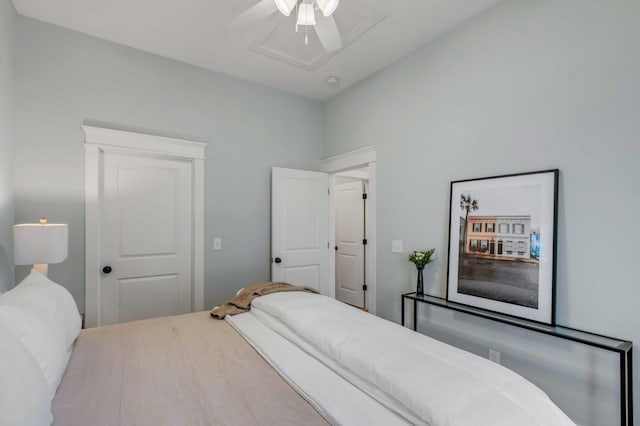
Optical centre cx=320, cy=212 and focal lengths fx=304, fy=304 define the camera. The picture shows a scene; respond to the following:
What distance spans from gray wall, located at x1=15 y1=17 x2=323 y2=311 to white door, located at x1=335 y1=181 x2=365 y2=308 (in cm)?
106

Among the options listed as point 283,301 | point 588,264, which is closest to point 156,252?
point 283,301

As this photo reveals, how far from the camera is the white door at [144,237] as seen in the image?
8.69ft

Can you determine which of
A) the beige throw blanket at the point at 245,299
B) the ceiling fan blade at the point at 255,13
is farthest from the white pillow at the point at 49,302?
the ceiling fan blade at the point at 255,13

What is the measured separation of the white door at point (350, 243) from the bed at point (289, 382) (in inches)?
111

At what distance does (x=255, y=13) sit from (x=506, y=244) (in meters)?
2.11

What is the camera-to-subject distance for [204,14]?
2.23m

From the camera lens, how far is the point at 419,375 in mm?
1053

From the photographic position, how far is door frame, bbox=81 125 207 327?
248cm

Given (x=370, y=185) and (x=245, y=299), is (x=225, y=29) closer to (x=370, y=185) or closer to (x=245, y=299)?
(x=370, y=185)

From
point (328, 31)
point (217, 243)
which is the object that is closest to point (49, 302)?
point (217, 243)

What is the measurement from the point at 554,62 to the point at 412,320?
214cm

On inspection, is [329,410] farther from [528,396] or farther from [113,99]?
A: [113,99]

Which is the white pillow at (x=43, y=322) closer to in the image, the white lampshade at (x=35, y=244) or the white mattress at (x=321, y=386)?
the white lampshade at (x=35, y=244)

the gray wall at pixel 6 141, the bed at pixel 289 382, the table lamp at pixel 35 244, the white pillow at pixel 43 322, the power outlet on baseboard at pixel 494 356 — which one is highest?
the gray wall at pixel 6 141
